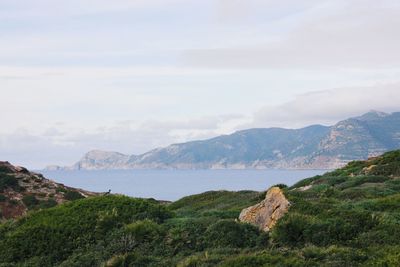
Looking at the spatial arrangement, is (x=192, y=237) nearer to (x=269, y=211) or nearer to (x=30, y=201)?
(x=269, y=211)

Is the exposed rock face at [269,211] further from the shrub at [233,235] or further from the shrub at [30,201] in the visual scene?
the shrub at [30,201]

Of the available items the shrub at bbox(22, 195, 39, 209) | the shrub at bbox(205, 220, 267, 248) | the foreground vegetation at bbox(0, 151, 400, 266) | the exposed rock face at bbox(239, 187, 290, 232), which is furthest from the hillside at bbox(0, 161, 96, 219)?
the shrub at bbox(205, 220, 267, 248)

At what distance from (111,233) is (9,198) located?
95.9 feet

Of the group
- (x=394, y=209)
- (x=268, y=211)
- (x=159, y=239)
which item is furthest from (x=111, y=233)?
(x=394, y=209)

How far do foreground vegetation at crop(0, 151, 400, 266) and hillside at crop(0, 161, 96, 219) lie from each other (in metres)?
22.8

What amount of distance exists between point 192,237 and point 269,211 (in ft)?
12.2

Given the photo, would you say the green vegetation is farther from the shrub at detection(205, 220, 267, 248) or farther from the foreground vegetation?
the shrub at detection(205, 220, 267, 248)

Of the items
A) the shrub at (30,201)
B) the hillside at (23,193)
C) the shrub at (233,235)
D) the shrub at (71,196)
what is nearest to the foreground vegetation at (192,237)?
the shrub at (233,235)

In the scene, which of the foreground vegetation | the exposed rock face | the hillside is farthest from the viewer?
the hillside

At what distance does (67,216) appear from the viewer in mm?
19344

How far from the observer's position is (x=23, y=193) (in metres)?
45.7

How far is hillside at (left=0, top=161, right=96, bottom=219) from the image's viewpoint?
139 ft

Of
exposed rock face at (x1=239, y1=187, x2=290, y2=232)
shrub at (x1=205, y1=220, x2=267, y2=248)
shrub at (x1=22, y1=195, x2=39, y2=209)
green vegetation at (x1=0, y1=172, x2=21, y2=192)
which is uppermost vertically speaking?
green vegetation at (x1=0, y1=172, x2=21, y2=192)

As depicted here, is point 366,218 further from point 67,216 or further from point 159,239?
point 67,216
